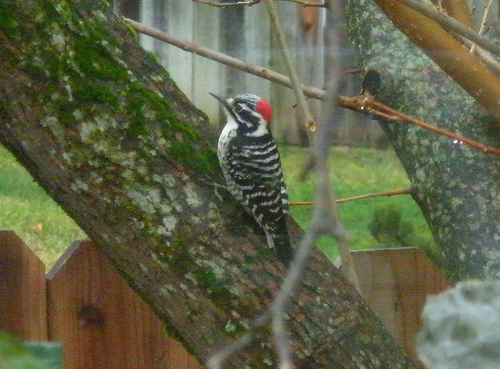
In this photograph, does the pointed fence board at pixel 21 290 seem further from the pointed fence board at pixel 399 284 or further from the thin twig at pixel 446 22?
the thin twig at pixel 446 22

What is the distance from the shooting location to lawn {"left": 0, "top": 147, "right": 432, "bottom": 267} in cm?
476

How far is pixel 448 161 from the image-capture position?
2.44 meters

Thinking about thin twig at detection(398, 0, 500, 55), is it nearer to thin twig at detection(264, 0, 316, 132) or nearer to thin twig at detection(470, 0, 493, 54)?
→ thin twig at detection(264, 0, 316, 132)

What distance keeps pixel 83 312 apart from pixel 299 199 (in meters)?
3.14

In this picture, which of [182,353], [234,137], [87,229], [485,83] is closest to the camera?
[485,83]

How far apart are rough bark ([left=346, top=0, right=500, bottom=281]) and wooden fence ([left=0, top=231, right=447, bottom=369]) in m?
0.90

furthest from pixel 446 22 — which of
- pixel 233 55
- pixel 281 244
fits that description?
pixel 233 55

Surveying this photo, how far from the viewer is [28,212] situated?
506 centimetres

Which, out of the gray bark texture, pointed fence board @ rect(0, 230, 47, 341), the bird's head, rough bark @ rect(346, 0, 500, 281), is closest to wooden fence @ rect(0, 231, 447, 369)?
pointed fence board @ rect(0, 230, 47, 341)

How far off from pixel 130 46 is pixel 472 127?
101 cm

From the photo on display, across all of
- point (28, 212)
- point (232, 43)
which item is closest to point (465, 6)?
point (28, 212)

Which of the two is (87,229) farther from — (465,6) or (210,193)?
(465,6)

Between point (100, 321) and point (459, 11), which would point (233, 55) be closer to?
point (100, 321)

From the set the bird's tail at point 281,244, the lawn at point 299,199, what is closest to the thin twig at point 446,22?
the bird's tail at point 281,244
